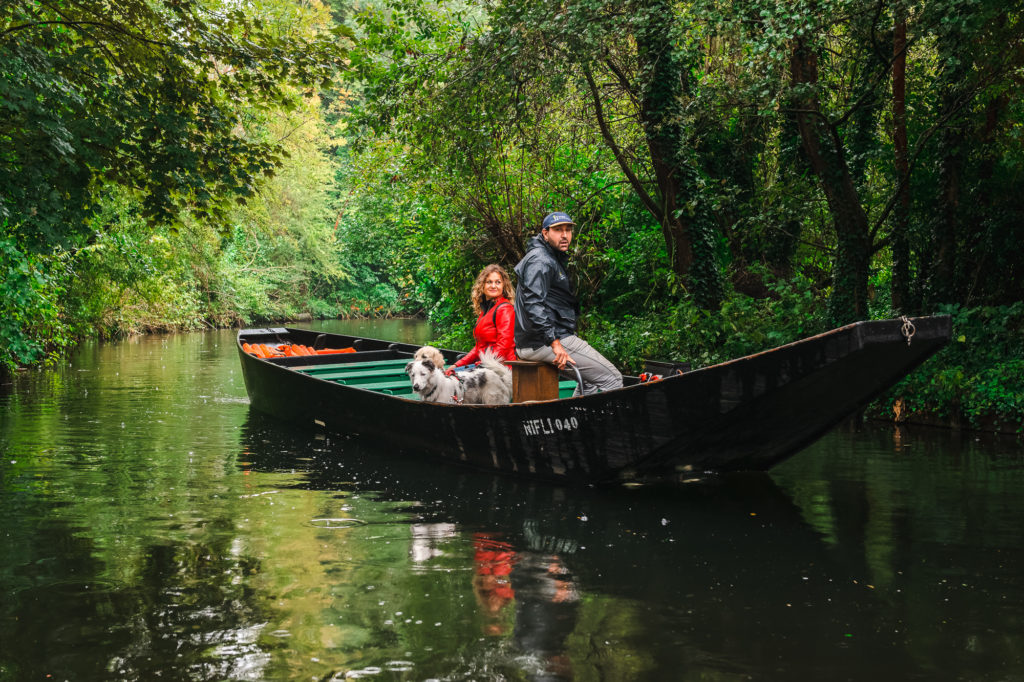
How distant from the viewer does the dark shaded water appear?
4.16 metres

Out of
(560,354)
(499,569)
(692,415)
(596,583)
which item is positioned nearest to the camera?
(596,583)

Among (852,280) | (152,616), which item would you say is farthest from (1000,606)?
(852,280)

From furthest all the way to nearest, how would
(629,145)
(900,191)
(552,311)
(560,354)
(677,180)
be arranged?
(629,145), (677,180), (900,191), (552,311), (560,354)

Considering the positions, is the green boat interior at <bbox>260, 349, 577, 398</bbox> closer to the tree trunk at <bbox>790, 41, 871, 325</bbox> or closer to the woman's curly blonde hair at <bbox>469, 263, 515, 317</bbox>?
the woman's curly blonde hair at <bbox>469, 263, 515, 317</bbox>

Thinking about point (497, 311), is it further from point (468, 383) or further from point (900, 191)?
point (900, 191)

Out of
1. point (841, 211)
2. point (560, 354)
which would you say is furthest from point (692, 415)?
point (841, 211)

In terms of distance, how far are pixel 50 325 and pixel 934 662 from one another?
14812 mm

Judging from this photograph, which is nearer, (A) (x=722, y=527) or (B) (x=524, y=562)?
(B) (x=524, y=562)

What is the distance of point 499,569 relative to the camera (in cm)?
555

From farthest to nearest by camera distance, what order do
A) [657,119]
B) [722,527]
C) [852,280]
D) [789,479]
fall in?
[657,119] < [852,280] < [789,479] < [722,527]

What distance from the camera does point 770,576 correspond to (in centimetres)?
536

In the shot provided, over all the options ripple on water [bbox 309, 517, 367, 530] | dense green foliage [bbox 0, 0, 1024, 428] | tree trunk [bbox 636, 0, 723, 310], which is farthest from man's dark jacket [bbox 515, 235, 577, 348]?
tree trunk [bbox 636, 0, 723, 310]

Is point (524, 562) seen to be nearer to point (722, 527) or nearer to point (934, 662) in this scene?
point (722, 527)

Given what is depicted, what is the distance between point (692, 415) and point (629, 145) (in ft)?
A: 26.1
